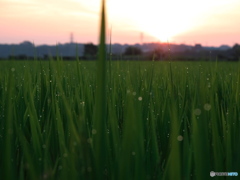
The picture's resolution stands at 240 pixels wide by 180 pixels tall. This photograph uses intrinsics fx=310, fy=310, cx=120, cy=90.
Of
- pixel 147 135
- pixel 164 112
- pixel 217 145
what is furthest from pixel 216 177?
pixel 164 112

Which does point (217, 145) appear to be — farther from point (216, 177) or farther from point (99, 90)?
point (99, 90)

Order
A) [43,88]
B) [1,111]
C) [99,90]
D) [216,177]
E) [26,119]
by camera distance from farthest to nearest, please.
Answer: [43,88]
[1,111]
[26,119]
[216,177]
[99,90]

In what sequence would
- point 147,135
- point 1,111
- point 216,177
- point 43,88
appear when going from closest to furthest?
point 216,177 < point 147,135 < point 1,111 < point 43,88

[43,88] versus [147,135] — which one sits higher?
[43,88]

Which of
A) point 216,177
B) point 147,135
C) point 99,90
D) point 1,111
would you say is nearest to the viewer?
point 99,90

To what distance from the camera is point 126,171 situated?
1.85 ft

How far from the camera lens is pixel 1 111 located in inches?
48.1

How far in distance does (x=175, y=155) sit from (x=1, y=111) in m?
0.88

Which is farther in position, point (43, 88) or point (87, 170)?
point (43, 88)

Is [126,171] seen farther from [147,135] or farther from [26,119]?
[26,119]

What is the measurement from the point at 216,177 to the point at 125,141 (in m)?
0.26

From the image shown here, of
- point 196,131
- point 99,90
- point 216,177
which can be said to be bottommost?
point 216,177

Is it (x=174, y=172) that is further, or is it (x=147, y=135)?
(x=147, y=135)

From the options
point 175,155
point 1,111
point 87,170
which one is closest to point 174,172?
point 175,155
